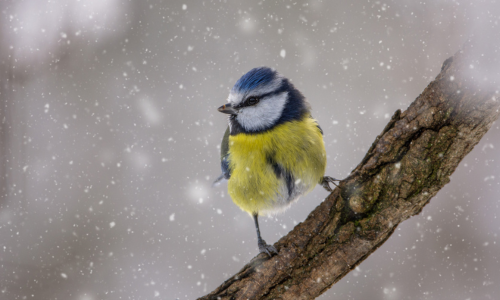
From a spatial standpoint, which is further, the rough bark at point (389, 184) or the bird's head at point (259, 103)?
the bird's head at point (259, 103)

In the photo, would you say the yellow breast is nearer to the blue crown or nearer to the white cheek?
the white cheek

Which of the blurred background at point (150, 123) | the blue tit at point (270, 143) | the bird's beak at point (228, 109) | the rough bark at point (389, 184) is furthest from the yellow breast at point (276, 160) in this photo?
the blurred background at point (150, 123)

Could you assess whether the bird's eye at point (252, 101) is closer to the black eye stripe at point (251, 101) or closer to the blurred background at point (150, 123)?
the black eye stripe at point (251, 101)

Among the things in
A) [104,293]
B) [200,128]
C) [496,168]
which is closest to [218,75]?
[200,128]

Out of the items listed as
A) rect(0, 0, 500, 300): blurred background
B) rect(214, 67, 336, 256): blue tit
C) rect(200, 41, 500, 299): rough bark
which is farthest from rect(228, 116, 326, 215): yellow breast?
rect(0, 0, 500, 300): blurred background

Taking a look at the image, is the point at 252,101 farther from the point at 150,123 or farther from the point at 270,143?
the point at 150,123
